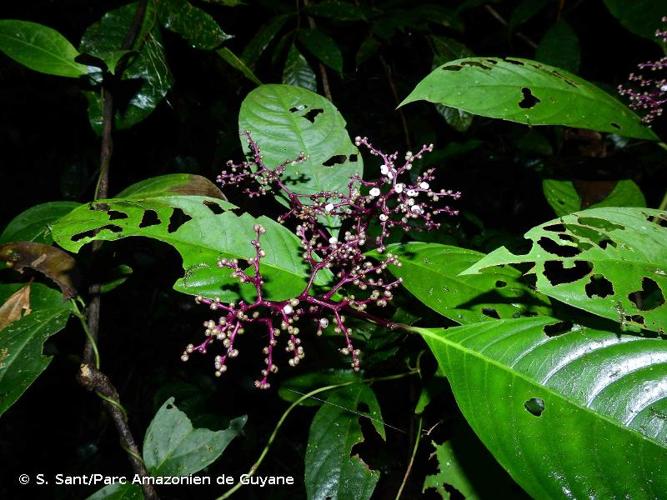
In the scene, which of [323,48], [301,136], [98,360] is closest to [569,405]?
[301,136]

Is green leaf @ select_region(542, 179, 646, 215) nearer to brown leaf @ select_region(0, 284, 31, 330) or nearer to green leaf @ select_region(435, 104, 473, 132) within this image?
green leaf @ select_region(435, 104, 473, 132)

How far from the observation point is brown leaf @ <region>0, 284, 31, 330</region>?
4.43 feet

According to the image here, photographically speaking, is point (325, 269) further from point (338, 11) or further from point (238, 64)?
point (338, 11)

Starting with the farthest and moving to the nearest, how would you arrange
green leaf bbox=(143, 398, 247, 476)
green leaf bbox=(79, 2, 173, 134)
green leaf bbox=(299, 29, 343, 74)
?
1. green leaf bbox=(299, 29, 343, 74)
2. green leaf bbox=(79, 2, 173, 134)
3. green leaf bbox=(143, 398, 247, 476)

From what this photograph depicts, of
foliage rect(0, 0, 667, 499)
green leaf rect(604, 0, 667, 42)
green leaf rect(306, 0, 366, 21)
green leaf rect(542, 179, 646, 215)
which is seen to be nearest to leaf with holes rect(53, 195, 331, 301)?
foliage rect(0, 0, 667, 499)

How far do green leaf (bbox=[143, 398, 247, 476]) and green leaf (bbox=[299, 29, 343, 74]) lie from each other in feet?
5.07

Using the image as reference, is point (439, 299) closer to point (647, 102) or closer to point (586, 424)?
point (586, 424)

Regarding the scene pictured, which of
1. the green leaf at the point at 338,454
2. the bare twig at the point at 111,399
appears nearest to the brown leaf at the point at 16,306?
the bare twig at the point at 111,399

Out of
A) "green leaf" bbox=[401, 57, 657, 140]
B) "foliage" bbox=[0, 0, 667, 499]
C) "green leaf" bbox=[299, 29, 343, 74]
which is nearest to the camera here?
"foliage" bbox=[0, 0, 667, 499]

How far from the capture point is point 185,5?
165 centimetres

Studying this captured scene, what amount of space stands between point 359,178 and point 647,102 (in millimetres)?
1043

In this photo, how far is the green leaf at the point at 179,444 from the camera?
146 centimetres

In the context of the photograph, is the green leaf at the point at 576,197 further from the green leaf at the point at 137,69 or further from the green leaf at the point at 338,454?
the green leaf at the point at 137,69

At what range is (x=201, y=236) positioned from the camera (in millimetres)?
1080
